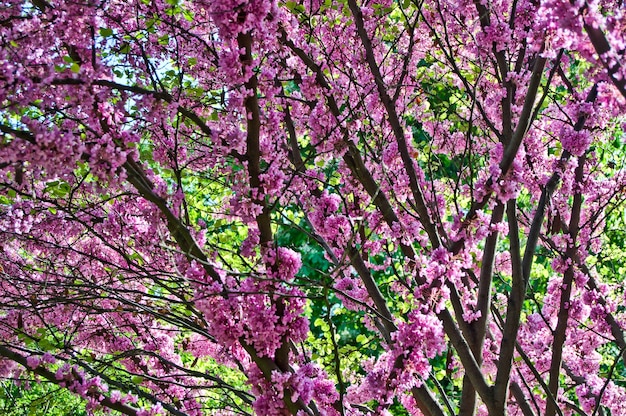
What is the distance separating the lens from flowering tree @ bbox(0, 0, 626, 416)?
10.9 ft

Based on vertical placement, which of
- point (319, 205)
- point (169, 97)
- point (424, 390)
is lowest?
point (424, 390)

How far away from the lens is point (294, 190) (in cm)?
480

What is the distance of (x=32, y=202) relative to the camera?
5.02 metres

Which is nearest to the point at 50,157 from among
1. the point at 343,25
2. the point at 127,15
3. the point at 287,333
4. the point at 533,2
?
the point at 287,333

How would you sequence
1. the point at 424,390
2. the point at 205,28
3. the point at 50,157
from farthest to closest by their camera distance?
the point at 205,28, the point at 424,390, the point at 50,157

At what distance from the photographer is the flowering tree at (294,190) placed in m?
3.31

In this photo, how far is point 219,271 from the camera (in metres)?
3.38

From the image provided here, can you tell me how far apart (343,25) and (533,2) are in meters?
1.81

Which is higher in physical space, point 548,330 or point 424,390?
point 548,330

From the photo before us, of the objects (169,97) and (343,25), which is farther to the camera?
(343,25)

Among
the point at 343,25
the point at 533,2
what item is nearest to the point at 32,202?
the point at 343,25

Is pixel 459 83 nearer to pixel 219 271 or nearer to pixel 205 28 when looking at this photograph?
pixel 205 28

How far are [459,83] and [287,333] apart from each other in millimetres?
3681

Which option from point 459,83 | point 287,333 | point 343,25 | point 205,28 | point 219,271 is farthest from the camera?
point 459,83
